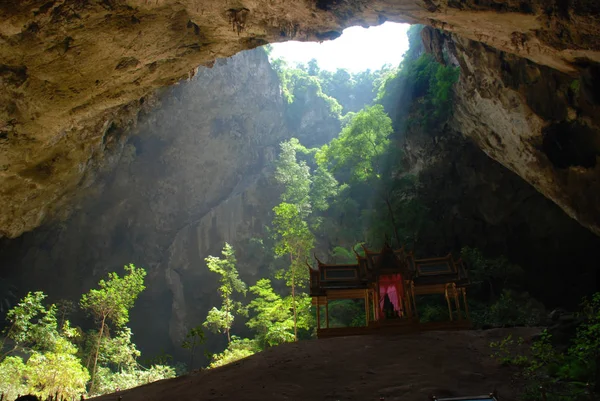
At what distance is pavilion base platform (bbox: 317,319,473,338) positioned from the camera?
42.2 feet

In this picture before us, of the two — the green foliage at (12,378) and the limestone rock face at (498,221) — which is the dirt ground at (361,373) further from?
the limestone rock face at (498,221)

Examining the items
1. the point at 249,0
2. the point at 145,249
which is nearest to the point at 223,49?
the point at 249,0

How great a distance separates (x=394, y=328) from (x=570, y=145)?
8.19m

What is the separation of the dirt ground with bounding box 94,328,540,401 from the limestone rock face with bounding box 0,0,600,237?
733cm

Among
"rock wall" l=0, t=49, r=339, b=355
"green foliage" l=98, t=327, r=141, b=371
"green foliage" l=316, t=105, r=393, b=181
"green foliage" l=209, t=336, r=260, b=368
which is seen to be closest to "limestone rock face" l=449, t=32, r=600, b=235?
"green foliage" l=316, t=105, r=393, b=181

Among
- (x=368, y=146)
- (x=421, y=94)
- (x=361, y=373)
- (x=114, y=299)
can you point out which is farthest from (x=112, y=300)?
(x=421, y=94)

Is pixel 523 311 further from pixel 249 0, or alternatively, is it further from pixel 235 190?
pixel 235 190

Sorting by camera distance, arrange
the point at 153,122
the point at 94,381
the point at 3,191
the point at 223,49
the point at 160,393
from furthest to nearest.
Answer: the point at 153,122
the point at 94,381
the point at 3,191
the point at 223,49
the point at 160,393

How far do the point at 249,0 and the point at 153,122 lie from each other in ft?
74.4

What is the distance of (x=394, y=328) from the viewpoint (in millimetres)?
12977

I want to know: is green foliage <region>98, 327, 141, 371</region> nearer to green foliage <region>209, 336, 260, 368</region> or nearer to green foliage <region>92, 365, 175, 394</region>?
green foliage <region>92, 365, 175, 394</region>

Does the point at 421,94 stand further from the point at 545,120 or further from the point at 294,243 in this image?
the point at 545,120

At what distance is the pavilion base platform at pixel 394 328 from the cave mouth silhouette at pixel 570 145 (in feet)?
20.4

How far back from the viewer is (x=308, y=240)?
23172 millimetres
